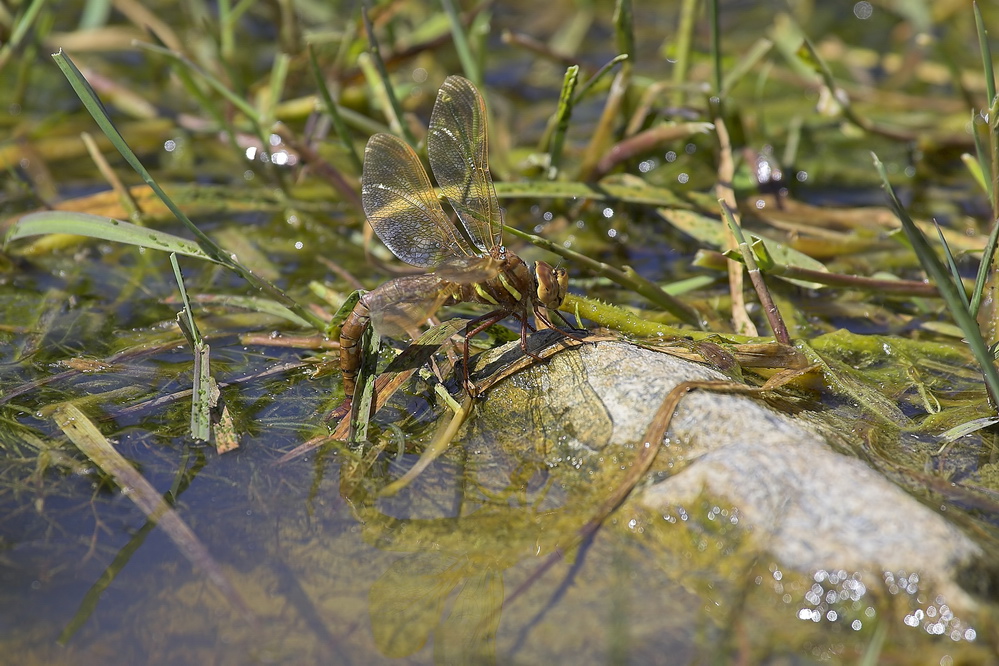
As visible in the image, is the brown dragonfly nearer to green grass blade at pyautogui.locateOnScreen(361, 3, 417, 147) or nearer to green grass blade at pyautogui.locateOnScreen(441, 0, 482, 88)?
green grass blade at pyautogui.locateOnScreen(361, 3, 417, 147)

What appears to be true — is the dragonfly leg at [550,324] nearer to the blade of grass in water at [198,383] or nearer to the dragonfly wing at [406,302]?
the dragonfly wing at [406,302]

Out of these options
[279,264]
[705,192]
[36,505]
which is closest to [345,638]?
[36,505]

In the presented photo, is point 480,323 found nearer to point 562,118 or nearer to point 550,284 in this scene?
point 550,284

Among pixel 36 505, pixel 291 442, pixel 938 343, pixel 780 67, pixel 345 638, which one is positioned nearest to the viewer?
pixel 345 638

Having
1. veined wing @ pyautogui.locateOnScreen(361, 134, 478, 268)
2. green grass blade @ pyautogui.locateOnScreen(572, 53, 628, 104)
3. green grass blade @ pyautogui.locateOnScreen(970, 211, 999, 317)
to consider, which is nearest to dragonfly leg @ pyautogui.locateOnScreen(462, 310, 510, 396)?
veined wing @ pyautogui.locateOnScreen(361, 134, 478, 268)

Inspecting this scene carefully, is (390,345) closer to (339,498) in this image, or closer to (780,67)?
(339,498)

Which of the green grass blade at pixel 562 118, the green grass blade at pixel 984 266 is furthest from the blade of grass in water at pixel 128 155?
the green grass blade at pixel 984 266

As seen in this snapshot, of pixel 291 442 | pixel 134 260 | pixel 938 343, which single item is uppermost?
pixel 938 343
